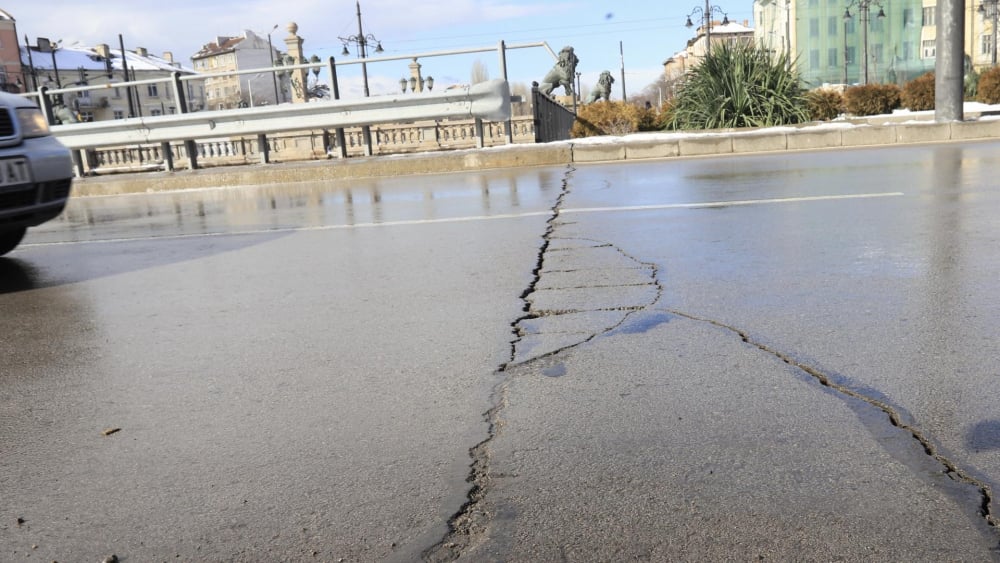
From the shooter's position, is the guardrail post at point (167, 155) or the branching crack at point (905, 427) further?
the guardrail post at point (167, 155)

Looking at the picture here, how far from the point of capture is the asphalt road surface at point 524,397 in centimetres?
199

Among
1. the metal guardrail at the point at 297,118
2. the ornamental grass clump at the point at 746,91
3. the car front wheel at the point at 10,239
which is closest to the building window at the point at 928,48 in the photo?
the ornamental grass clump at the point at 746,91

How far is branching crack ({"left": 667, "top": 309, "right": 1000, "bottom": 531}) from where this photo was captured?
197cm

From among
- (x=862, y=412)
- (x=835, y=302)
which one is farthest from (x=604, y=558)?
(x=835, y=302)

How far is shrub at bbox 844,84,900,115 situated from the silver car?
861 inches

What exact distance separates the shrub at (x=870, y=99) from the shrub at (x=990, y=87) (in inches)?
82.4

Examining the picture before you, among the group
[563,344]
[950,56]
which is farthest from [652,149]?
[563,344]

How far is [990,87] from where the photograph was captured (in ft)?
75.7

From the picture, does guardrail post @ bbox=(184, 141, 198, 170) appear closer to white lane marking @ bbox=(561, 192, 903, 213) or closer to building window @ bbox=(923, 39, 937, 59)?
white lane marking @ bbox=(561, 192, 903, 213)

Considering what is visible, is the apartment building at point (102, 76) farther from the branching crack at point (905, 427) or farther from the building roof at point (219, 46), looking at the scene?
the branching crack at point (905, 427)

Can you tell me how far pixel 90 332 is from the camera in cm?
422

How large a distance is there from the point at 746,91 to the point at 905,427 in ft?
46.9

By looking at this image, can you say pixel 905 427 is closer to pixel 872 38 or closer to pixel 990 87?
pixel 990 87

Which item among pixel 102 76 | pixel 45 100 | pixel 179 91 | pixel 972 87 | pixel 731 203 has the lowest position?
pixel 731 203
